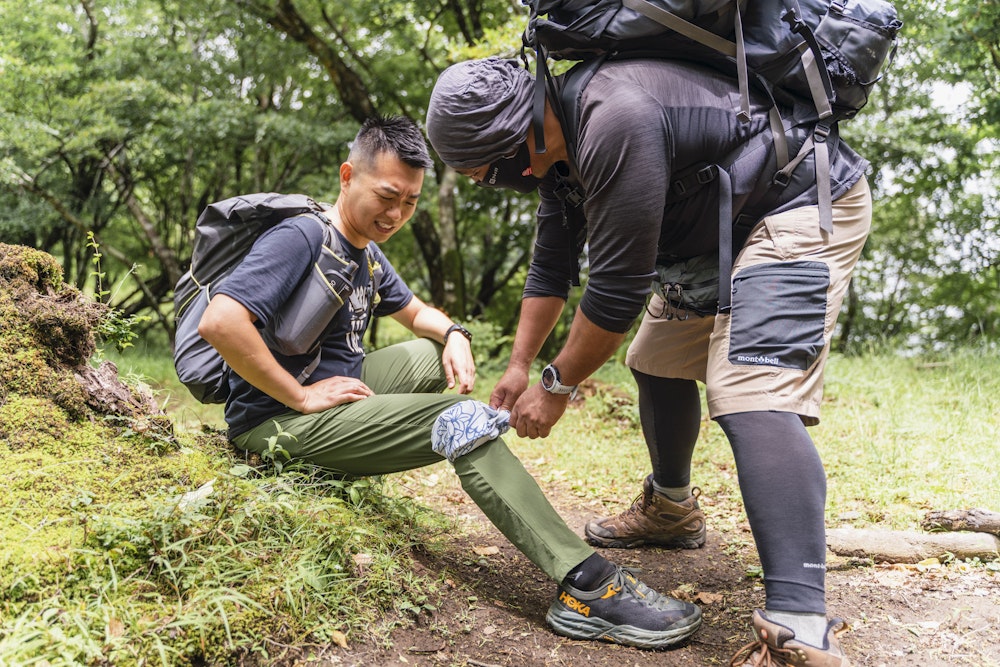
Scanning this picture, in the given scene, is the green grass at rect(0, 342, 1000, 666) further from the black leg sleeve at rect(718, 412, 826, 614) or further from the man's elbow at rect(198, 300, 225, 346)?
the black leg sleeve at rect(718, 412, 826, 614)

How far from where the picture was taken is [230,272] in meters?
2.76

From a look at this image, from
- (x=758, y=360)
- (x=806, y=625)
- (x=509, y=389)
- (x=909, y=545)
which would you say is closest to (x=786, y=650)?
(x=806, y=625)

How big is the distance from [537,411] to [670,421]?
0.93 metres

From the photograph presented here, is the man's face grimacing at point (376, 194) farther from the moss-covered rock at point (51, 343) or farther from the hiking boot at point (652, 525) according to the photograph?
the hiking boot at point (652, 525)

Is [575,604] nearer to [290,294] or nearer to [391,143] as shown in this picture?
[290,294]

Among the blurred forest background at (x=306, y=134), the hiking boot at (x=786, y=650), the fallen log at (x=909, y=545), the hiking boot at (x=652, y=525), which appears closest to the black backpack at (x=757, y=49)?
the hiking boot at (x=786, y=650)

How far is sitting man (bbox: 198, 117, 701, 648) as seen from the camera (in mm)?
2436

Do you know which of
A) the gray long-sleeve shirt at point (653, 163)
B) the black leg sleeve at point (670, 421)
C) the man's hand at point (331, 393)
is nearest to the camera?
the gray long-sleeve shirt at point (653, 163)

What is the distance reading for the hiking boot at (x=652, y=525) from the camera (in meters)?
3.26

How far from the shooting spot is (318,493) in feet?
8.74

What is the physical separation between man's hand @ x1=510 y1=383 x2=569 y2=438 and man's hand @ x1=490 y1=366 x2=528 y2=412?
0.25 m

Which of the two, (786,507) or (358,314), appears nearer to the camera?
(786,507)

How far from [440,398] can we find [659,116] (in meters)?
1.25

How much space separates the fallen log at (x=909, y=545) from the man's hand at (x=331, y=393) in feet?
6.88
